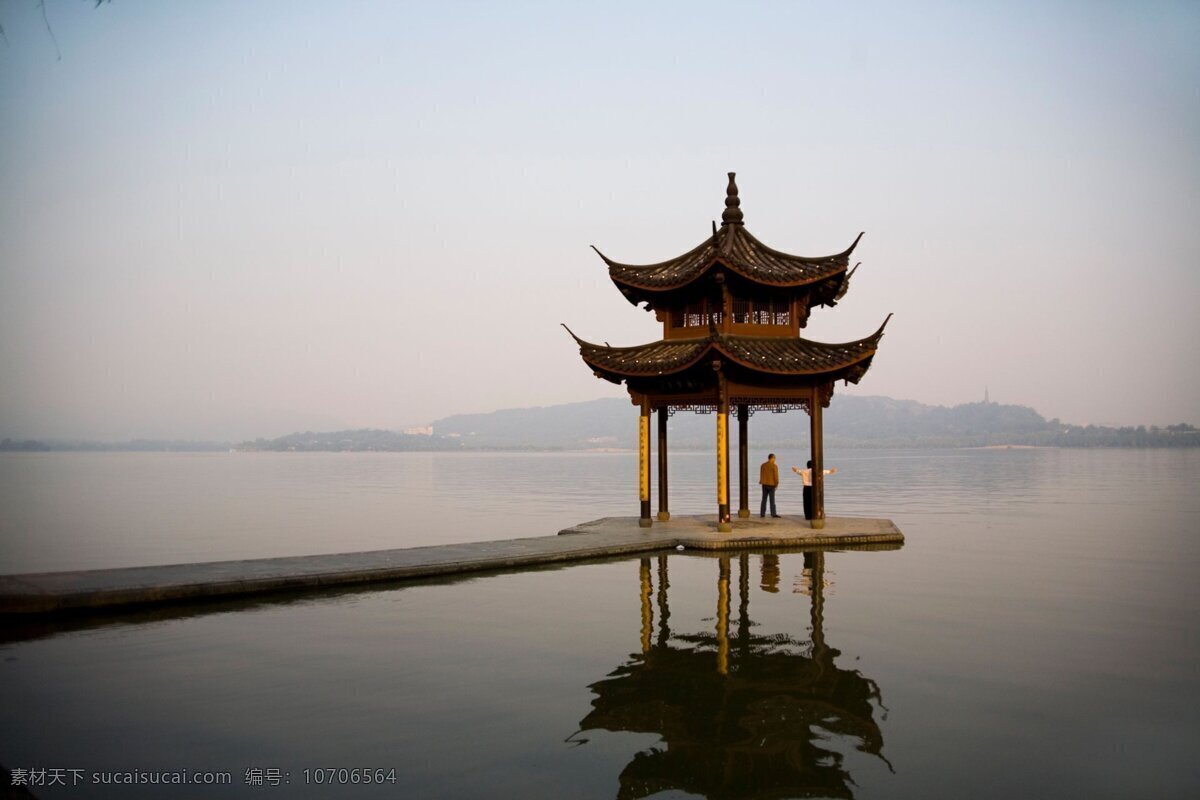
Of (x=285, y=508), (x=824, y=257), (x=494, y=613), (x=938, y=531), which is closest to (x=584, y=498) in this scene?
(x=285, y=508)

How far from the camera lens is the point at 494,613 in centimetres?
1360

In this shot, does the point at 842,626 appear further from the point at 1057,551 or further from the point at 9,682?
the point at 1057,551

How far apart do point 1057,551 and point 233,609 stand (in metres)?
18.0

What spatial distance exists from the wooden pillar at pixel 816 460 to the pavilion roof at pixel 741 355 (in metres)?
0.78

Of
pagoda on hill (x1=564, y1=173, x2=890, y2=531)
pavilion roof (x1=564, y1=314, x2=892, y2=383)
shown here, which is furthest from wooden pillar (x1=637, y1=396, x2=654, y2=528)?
pavilion roof (x1=564, y1=314, x2=892, y2=383)

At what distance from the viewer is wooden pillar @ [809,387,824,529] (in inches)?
878

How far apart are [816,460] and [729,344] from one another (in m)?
3.63

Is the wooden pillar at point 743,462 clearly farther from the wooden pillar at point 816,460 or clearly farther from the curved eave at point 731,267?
the curved eave at point 731,267

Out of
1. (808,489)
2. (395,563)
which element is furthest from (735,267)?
(395,563)

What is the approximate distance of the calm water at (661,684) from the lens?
24.2 ft

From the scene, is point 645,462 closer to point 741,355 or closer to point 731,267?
point 741,355

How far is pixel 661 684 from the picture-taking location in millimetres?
9781

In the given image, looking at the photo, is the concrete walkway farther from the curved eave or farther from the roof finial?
the roof finial

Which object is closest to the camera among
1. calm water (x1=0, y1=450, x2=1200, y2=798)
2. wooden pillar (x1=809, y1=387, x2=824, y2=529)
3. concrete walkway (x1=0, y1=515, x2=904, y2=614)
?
calm water (x1=0, y1=450, x2=1200, y2=798)
